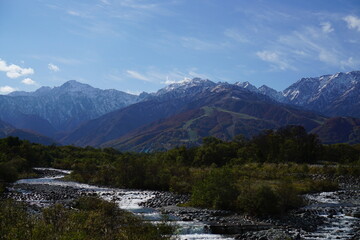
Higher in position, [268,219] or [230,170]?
[230,170]

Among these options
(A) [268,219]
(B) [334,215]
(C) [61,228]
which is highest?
(C) [61,228]

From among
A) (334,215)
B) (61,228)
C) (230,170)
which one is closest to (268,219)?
(334,215)

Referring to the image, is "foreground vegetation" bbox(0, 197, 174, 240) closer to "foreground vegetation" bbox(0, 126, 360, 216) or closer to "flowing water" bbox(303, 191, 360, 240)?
"flowing water" bbox(303, 191, 360, 240)

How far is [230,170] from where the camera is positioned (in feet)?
157

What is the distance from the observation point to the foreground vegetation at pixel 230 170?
4359cm

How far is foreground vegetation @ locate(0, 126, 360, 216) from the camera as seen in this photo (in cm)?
4359

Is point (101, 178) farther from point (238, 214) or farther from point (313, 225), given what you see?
point (313, 225)

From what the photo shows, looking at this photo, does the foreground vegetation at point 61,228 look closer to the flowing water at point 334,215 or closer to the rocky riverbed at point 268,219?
the rocky riverbed at point 268,219

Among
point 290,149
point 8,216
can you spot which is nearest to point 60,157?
point 290,149

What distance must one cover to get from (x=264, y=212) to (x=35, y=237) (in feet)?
95.5

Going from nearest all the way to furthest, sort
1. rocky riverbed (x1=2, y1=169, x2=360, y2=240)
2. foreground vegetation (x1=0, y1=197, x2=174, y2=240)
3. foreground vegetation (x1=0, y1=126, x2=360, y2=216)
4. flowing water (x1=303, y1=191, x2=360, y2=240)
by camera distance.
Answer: foreground vegetation (x1=0, y1=197, x2=174, y2=240)
rocky riverbed (x1=2, y1=169, x2=360, y2=240)
flowing water (x1=303, y1=191, x2=360, y2=240)
foreground vegetation (x1=0, y1=126, x2=360, y2=216)

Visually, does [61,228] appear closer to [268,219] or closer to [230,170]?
[268,219]

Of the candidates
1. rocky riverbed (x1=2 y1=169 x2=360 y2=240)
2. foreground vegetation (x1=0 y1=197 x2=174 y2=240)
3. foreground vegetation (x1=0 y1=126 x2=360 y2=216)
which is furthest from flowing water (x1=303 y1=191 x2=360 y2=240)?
foreground vegetation (x1=0 y1=197 x2=174 y2=240)

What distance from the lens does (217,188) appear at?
148ft
